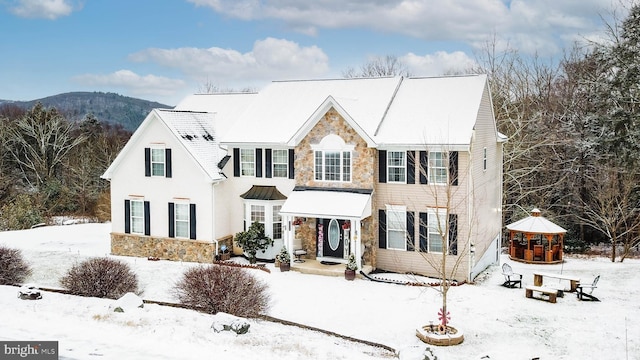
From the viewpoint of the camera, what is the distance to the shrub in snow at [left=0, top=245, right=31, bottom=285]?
20.0 m

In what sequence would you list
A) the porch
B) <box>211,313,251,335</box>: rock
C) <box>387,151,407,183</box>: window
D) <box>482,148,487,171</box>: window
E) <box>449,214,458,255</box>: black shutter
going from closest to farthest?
<box>211,313,251,335</box>: rock, <box>449,214,458,255</box>: black shutter, the porch, <box>387,151,407,183</box>: window, <box>482,148,487,171</box>: window

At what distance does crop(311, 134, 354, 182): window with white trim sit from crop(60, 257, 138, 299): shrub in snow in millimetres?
8739

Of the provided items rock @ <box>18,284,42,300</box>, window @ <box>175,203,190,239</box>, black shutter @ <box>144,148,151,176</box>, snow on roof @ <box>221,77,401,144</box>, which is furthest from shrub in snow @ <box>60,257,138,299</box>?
snow on roof @ <box>221,77,401,144</box>

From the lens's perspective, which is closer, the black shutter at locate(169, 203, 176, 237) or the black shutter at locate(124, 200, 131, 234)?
the black shutter at locate(169, 203, 176, 237)

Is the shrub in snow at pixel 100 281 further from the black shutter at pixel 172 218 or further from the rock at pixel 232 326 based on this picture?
the black shutter at pixel 172 218

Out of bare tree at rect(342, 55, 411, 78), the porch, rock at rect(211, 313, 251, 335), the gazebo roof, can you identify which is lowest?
the porch

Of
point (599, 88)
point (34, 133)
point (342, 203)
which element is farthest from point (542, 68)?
point (34, 133)

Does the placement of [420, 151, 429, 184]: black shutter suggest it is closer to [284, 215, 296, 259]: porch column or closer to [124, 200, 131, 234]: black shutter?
[284, 215, 296, 259]: porch column

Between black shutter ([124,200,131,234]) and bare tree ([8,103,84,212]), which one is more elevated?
bare tree ([8,103,84,212])

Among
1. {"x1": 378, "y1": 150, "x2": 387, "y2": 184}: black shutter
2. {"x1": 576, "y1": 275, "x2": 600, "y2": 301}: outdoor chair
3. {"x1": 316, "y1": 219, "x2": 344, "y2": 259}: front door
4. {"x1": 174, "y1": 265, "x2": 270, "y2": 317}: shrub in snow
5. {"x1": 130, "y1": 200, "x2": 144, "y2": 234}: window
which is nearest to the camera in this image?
{"x1": 174, "y1": 265, "x2": 270, "y2": 317}: shrub in snow

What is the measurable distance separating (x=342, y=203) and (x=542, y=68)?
24062 mm

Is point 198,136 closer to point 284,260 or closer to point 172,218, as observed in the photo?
point 172,218

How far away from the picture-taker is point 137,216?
83.3 ft

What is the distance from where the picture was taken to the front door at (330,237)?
23172 millimetres
